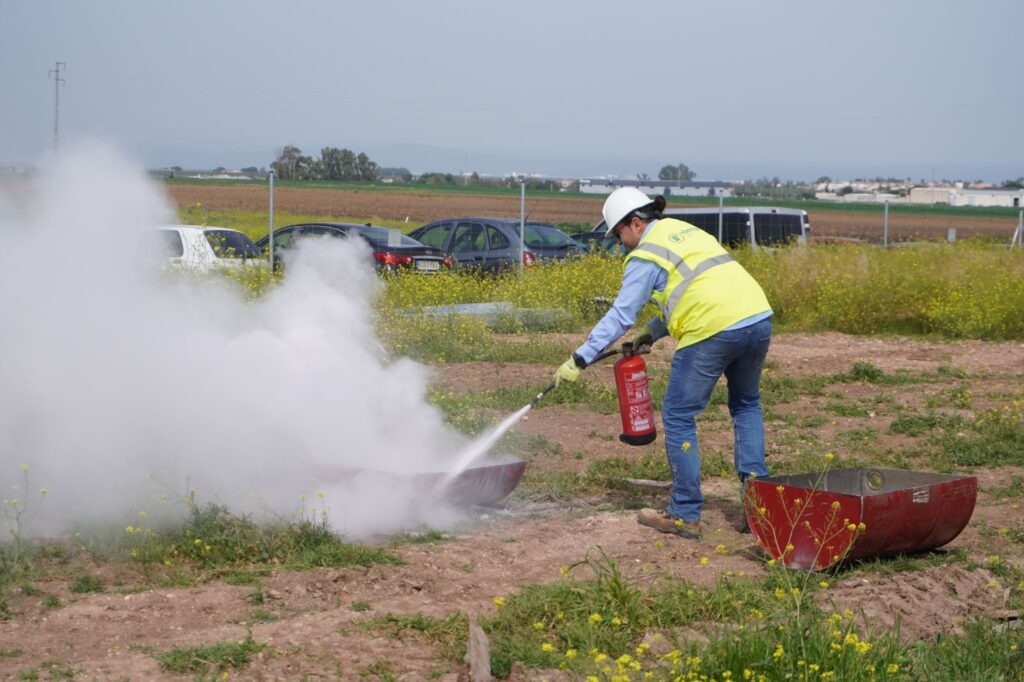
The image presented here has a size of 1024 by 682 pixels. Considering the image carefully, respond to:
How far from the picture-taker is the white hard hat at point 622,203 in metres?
6.25

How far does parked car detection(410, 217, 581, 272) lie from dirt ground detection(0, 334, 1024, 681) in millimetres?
12027

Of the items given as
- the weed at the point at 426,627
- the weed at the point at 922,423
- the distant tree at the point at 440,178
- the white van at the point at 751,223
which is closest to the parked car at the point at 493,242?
the white van at the point at 751,223

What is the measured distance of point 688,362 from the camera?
6180mm

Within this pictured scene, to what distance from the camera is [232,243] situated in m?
16.3

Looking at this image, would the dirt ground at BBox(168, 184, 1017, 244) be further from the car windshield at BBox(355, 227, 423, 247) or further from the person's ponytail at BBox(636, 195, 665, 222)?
the person's ponytail at BBox(636, 195, 665, 222)

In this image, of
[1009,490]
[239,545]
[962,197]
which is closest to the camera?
[239,545]

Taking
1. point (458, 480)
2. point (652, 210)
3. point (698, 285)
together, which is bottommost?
point (458, 480)

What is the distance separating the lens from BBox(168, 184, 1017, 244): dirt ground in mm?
17609

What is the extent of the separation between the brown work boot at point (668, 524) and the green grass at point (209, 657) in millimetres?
2610

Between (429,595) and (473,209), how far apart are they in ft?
123

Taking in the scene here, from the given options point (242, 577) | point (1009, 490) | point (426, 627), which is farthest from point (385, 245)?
point (426, 627)

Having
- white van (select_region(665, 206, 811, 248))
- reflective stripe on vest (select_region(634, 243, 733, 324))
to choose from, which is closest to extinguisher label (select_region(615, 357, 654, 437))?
reflective stripe on vest (select_region(634, 243, 733, 324))

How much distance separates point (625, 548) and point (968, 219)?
57.7 metres

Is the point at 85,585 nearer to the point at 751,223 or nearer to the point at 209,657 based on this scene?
the point at 209,657
